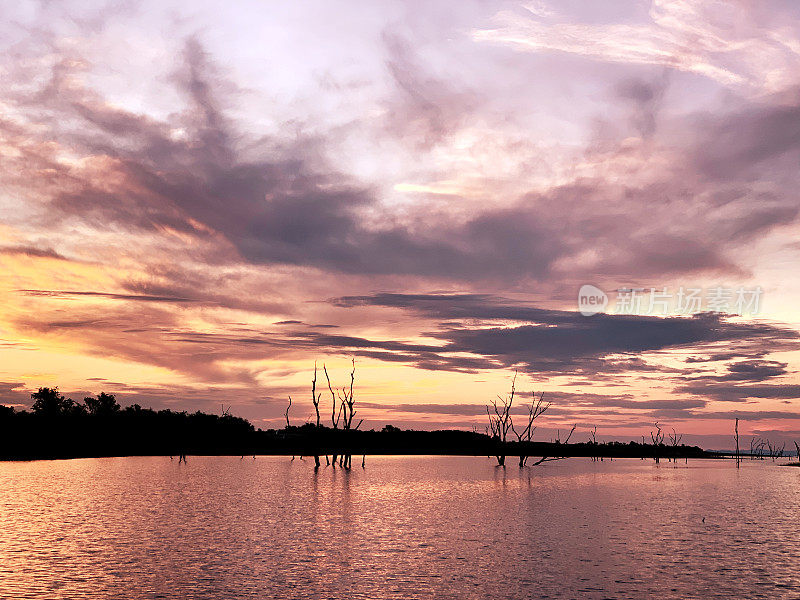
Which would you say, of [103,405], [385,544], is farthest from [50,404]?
[385,544]

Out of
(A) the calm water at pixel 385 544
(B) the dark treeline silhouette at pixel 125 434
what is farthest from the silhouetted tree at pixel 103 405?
(A) the calm water at pixel 385 544

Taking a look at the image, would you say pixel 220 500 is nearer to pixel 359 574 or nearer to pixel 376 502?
pixel 376 502

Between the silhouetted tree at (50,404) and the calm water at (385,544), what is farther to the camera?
the silhouetted tree at (50,404)

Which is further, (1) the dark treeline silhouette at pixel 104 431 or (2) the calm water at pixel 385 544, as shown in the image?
(1) the dark treeline silhouette at pixel 104 431

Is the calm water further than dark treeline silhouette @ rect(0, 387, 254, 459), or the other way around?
dark treeline silhouette @ rect(0, 387, 254, 459)

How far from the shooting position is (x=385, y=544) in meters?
36.6

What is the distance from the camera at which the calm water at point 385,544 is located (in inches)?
1036

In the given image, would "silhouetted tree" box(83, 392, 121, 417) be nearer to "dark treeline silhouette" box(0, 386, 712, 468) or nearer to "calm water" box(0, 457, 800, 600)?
"dark treeline silhouette" box(0, 386, 712, 468)

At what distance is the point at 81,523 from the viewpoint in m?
43.0

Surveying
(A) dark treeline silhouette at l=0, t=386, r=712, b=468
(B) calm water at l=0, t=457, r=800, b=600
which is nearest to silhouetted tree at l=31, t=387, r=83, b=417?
(A) dark treeline silhouette at l=0, t=386, r=712, b=468

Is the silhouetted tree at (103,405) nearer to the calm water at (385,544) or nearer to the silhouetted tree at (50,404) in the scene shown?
the silhouetted tree at (50,404)

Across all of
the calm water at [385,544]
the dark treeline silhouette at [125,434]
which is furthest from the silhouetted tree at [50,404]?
the calm water at [385,544]

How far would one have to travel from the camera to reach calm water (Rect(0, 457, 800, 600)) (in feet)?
86.3

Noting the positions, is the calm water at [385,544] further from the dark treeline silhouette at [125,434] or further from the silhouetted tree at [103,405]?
the silhouetted tree at [103,405]
